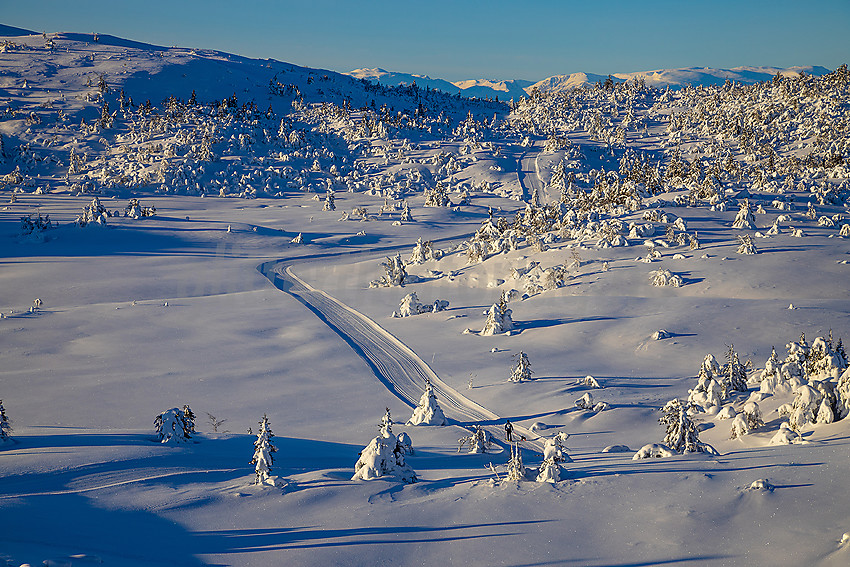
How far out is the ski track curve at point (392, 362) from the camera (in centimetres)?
1984

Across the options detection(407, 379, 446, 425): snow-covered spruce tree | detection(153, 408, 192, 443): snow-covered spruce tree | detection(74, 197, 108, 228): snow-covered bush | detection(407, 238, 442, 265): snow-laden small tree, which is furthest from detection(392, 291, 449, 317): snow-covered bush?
detection(74, 197, 108, 228): snow-covered bush

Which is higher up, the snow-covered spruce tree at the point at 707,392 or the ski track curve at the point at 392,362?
the snow-covered spruce tree at the point at 707,392

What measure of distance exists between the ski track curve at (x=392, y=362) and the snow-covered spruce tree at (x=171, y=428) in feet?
29.3

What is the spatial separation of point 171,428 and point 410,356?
45.6ft

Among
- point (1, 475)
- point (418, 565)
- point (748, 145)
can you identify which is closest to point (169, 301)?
point (1, 475)

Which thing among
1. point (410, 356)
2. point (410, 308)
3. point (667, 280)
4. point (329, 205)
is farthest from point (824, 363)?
point (329, 205)

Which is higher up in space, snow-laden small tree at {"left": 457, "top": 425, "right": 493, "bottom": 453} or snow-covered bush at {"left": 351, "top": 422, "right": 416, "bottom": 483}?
snow-covered bush at {"left": 351, "top": 422, "right": 416, "bottom": 483}

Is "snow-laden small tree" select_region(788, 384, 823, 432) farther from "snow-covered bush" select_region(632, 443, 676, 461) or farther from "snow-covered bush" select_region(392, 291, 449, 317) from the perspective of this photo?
"snow-covered bush" select_region(392, 291, 449, 317)

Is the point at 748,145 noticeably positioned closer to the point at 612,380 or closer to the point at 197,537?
the point at 612,380

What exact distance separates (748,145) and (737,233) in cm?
5819

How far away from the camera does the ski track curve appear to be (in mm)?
19844

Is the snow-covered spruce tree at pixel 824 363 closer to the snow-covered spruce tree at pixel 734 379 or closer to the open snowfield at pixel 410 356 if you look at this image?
the open snowfield at pixel 410 356

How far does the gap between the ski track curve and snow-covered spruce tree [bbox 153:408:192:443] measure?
8.94 m

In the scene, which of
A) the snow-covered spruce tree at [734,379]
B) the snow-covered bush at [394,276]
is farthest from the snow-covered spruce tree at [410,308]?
the snow-covered spruce tree at [734,379]
